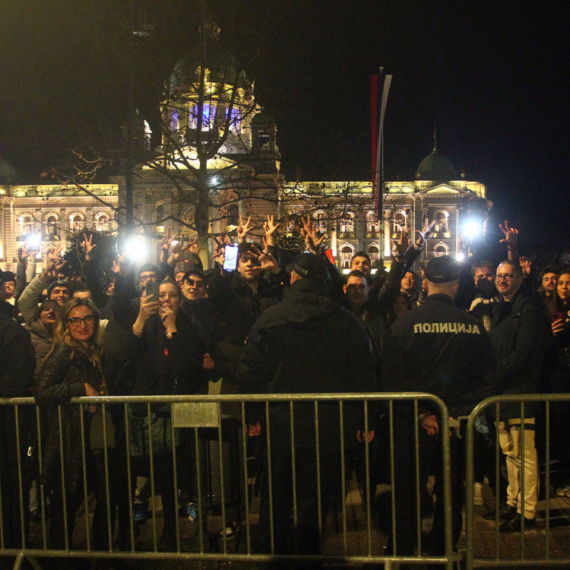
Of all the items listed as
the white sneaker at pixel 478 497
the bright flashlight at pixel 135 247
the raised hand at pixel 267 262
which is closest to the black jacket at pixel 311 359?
the white sneaker at pixel 478 497

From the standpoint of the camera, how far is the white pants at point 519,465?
4.39m

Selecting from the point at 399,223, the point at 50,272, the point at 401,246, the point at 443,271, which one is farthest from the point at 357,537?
the point at 399,223

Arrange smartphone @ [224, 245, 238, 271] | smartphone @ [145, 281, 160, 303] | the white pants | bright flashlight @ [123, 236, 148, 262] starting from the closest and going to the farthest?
the white pants < smartphone @ [145, 281, 160, 303] < smartphone @ [224, 245, 238, 271] < bright flashlight @ [123, 236, 148, 262]

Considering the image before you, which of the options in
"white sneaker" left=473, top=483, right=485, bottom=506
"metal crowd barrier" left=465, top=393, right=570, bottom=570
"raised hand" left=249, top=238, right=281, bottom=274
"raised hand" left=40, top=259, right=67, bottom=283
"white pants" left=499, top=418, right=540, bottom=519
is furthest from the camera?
"raised hand" left=40, top=259, right=67, bottom=283

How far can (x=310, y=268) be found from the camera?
374 centimetres

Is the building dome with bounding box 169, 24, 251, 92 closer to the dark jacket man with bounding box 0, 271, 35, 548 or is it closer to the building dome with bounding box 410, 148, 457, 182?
the dark jacket man with bounding box 0, 271, 35, 548

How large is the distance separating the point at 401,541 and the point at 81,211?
71.1m

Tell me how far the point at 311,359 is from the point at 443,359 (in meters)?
0.91

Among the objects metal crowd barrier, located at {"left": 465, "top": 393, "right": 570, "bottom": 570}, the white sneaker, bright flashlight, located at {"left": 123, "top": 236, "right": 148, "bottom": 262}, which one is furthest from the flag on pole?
the white sneaker

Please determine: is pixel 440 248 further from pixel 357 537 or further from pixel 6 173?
pixel 357 537

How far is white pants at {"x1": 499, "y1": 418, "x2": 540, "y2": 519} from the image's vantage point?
439cm

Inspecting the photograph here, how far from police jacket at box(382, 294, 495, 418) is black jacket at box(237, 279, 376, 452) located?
0.26 m

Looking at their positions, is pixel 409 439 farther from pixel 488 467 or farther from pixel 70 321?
pixel 70 321

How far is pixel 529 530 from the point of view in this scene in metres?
4.37
